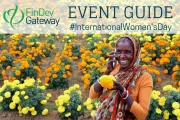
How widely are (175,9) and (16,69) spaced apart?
444cm

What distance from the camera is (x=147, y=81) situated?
277 cm

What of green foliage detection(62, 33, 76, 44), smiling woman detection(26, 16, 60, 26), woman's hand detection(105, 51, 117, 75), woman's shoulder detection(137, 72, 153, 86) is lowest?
woman's shoulder detection(137, 72, 153, 86)

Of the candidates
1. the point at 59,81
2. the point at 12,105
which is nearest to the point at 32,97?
the point at 12,105

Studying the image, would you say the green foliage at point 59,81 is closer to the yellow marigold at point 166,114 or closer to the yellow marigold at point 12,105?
the yellow marigold at point 12,105

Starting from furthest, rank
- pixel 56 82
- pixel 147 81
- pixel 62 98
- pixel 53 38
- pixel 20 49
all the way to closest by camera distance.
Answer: pixel 53 38, pixel 20 49, pixel 56 82, pixel 62 98, pixel 147 81

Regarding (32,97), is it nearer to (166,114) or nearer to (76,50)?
(166,114)

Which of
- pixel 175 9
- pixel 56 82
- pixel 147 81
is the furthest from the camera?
→ pixel 175 9

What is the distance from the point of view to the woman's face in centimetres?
282

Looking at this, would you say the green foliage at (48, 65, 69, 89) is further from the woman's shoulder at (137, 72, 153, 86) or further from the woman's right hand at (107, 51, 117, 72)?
the woman's shoulder at (137, 72, 153, 86)

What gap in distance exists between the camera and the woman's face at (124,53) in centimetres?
282

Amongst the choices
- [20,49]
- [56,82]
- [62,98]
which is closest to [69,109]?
[62,98]

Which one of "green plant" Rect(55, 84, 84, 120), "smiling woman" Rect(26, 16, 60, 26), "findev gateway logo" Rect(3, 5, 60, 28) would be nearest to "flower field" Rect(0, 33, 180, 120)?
"green plant" Rect(55, 84, 84, 120)

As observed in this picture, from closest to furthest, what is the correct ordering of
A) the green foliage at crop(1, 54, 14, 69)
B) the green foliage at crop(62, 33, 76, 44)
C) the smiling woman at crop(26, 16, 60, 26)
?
the green foliage at crop(1, 54, 14, 69) < the green foliage at crop(62, 33, 76, 44) < the smiling woman at crop(26, 16, 60, 26)

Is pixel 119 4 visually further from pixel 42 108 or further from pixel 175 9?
pixel 42 108
